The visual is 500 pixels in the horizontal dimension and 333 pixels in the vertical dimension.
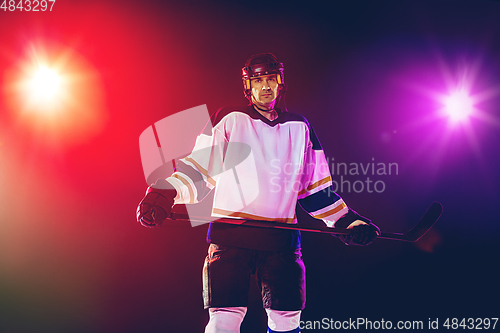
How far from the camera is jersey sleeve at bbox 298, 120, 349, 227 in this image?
1589 mm

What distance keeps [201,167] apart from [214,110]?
76 cm

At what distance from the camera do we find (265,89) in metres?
1.57

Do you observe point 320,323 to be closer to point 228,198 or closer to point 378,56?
point 228,198

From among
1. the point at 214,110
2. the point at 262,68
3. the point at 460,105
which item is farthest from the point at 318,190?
the point at 460,105

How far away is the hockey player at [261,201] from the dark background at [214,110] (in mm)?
598

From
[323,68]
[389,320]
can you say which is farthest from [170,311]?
[323,68]

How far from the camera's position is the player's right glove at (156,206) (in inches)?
48.6

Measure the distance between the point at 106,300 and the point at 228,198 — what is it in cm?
120

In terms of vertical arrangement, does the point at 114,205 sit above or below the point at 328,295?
above

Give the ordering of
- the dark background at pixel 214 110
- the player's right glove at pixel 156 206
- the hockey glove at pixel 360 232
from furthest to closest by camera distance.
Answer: the dark background at pixel 214 110
the hockey glove at pixel 360 232
the player's right glove at pixel 156 206

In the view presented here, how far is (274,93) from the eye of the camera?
1.60m

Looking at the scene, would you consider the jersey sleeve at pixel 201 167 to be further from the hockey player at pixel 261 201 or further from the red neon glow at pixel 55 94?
the red neon glow at pixel 55 94
